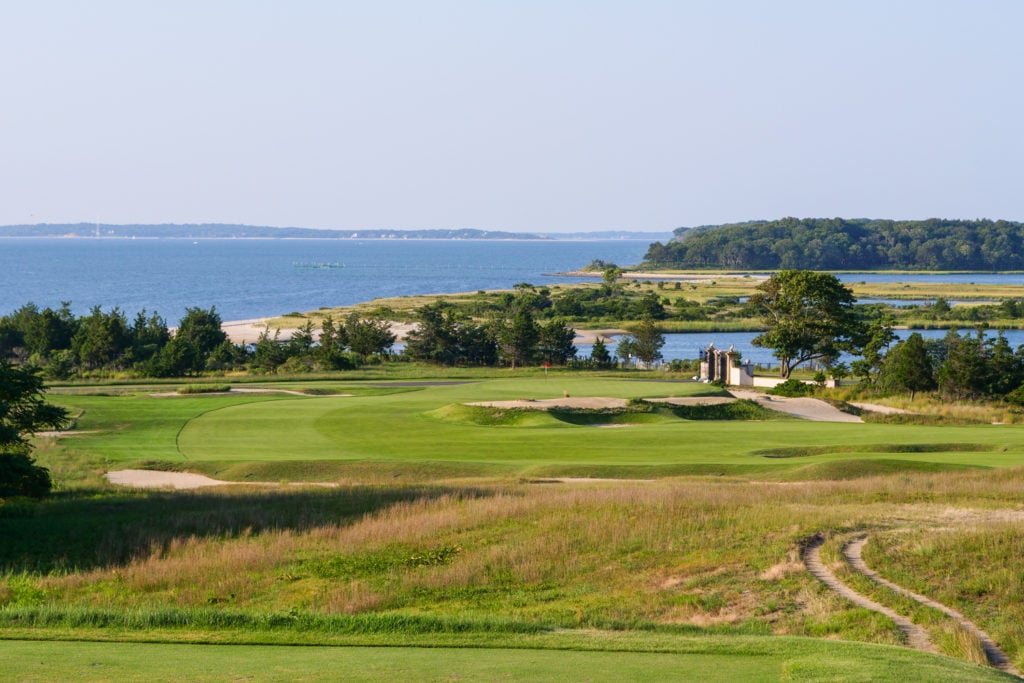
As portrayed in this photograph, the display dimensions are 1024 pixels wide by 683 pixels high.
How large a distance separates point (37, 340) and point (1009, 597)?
6408 centimetres

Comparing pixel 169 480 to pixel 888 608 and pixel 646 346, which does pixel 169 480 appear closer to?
pixel 888 608

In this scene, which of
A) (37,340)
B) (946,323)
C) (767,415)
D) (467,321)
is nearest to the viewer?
(767,415)

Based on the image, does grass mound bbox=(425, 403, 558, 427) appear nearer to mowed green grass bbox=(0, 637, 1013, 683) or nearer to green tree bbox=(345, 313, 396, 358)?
mowed green grass bbox=(0, 637, 1013, 683)

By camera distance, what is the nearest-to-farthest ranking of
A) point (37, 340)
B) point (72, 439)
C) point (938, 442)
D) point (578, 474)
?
point (578, 474) → point (938, 442) → point (72, 439) → point (37, 340)

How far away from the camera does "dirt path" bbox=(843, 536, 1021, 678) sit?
42.7ft

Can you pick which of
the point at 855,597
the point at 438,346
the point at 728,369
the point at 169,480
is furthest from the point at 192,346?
the point at 855,597

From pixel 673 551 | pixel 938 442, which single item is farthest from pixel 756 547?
pixel 938 442

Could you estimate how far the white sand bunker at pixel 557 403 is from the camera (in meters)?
38.8

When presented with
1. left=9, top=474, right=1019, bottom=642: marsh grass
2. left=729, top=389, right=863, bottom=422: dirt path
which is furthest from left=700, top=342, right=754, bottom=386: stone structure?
left=9, top=474, right=1019, bottom=642: marsh grass

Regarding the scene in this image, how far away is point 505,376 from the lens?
5938cm

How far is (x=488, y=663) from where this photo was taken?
1070cm

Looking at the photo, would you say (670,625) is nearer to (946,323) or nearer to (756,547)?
(756,547)

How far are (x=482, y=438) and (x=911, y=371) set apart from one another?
22.1m

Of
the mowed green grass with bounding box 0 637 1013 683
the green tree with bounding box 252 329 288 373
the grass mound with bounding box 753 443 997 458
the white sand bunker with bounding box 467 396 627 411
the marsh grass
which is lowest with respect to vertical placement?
the green tree with bounding box 252 329 288 373
